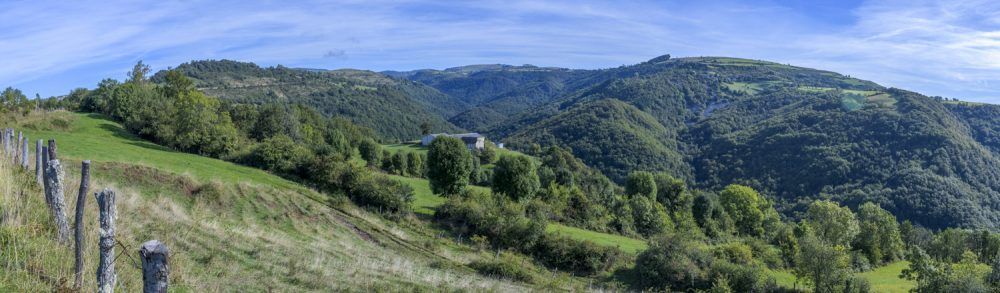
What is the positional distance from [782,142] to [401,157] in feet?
386

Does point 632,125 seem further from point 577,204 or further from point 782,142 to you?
point 577,204

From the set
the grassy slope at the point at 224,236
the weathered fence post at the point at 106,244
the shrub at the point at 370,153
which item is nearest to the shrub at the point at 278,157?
the grassy slope at the point at 224,236

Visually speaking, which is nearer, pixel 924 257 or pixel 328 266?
pixel 328 266

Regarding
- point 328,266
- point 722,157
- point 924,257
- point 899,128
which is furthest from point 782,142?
point 328,266

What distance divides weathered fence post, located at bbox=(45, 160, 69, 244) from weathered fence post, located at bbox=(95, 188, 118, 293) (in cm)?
197

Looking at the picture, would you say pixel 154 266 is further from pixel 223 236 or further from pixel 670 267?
pixel 670 267

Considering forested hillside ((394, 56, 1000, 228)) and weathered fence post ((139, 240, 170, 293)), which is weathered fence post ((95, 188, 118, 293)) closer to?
weathered fence post ((139, 240, 170, 293))

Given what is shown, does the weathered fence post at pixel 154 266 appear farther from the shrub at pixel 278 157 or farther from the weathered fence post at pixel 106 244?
the shrub at pixel 278 157

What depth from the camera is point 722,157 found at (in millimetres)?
150125

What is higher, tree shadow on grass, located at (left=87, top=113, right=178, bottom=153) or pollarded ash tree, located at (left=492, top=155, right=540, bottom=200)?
tree shadow on grass, located at (left=87, top=113, right=178, bottom=153)

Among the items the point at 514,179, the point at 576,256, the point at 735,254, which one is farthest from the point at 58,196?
the point at 735,254

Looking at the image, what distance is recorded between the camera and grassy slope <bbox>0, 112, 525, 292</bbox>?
294 inches

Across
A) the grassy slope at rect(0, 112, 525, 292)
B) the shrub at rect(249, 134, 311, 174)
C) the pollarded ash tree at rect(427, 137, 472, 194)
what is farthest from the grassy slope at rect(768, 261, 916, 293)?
the shrub at rect(249, 134, 311, 174)

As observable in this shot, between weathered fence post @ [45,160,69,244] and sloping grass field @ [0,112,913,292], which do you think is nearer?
weathered fence post @ [45,160,69,244]
